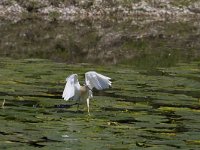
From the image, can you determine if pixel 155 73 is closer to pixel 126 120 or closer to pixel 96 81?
pixel 96 81

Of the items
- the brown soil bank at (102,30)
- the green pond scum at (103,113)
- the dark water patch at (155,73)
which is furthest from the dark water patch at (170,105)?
the brown soil bank at (102,30)

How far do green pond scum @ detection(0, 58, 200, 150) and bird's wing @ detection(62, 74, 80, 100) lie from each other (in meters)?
0.39

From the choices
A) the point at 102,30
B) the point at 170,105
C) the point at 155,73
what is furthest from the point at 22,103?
the point at 102,30

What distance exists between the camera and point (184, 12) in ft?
178

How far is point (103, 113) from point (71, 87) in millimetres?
908

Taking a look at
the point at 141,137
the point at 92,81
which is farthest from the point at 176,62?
the point at 141,137

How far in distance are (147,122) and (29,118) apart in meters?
2.25

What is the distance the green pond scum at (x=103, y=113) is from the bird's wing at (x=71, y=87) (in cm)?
39

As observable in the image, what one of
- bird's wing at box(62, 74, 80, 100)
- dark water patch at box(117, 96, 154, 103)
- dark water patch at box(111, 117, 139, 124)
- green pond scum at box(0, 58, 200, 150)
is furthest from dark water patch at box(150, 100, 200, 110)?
bird's wing at box(62, 74, 80, 100)

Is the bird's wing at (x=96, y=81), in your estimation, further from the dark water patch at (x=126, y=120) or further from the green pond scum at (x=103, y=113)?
the dark water patch at (x=126, y=120)

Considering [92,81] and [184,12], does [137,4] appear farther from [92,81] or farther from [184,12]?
[92,81]

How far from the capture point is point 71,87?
42.1 ft

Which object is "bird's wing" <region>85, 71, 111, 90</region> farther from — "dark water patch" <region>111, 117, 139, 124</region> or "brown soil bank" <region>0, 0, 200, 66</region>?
"brown soil bank" <region>0, 0, 200, 66</region>

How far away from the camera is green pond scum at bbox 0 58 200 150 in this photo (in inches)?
416
